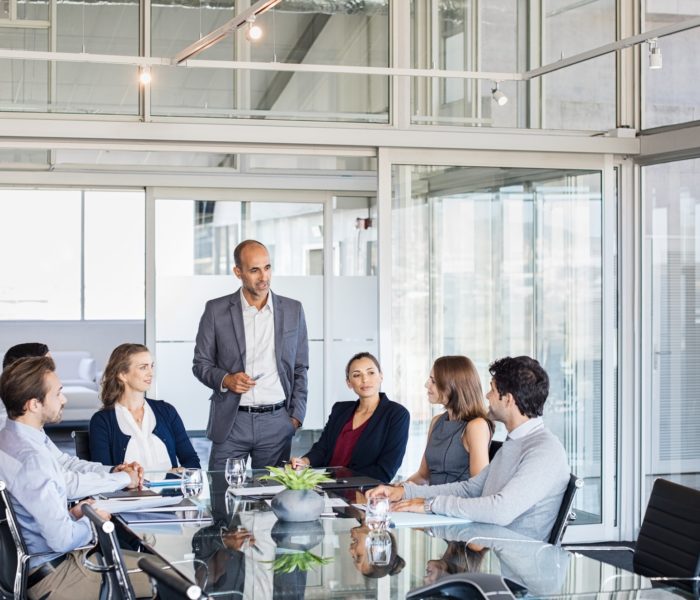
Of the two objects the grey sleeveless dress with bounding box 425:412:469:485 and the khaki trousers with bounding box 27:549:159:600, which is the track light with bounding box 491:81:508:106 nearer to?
the grey sleeveless dress with bounding box 425:412:469:485

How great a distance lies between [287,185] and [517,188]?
2333mm

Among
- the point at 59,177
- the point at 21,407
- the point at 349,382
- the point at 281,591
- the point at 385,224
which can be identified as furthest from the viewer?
the point at 59,177

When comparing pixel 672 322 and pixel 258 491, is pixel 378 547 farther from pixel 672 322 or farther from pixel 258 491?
pixel 672 322

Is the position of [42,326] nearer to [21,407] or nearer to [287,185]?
[287,185]

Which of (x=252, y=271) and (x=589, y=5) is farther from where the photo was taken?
(x=589, y=5)

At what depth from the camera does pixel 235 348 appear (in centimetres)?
559

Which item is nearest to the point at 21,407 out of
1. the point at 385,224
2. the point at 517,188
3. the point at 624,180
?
the point at 385,224

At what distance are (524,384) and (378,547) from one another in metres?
0.97

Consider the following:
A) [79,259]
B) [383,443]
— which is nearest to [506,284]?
[383,443]

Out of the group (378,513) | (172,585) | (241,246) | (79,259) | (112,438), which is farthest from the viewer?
(79,259)

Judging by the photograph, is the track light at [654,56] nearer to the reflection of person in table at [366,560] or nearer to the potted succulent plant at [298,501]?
the potted succulent plant at [298,501]

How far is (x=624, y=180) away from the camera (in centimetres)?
712

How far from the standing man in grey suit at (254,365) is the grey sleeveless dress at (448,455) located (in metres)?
0.99

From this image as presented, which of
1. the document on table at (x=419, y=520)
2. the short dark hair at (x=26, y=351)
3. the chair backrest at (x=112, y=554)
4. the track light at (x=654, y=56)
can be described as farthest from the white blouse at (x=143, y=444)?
the track light at (x=654, y=56)
